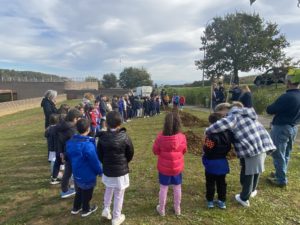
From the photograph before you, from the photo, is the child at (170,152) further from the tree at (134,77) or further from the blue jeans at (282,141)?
the tree at (134,77)

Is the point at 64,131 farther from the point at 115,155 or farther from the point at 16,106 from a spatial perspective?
the point at 16,106

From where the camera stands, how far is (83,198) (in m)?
4.44

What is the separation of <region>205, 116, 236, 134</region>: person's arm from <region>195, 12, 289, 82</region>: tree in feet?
127

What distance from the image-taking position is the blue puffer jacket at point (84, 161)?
13.8ft

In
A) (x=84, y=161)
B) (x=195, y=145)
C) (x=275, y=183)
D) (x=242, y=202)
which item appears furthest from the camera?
(x=195, y=145)

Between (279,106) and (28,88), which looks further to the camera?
(28,88)

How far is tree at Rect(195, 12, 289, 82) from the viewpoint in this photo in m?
41.6

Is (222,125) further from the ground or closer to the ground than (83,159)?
further from the ground

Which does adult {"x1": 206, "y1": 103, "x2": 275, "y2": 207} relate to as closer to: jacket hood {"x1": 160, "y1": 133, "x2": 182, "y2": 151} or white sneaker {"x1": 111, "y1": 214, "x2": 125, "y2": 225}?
jacket hood {"x1": 160, "y1": 133, "x2": 182, "y2": 151}

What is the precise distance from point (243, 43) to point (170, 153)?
4180 cm

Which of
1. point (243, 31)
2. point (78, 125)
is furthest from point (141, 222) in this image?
point (243, 31)

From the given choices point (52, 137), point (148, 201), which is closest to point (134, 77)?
point (52, 137)

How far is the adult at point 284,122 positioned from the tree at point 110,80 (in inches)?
2591

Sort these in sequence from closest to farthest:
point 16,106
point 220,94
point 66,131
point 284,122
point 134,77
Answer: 1. point 284,122
2. point 66,131
3. point 220,94
4. point 16,106
5. point 134,77
